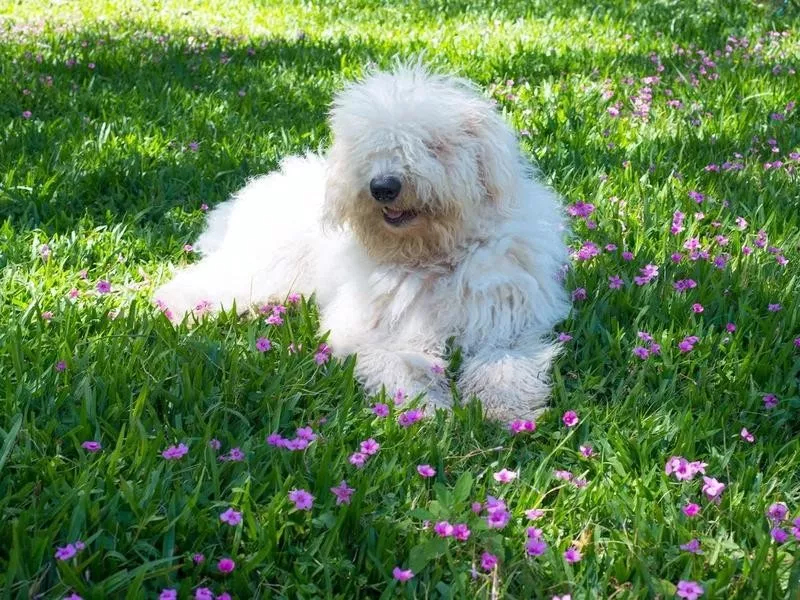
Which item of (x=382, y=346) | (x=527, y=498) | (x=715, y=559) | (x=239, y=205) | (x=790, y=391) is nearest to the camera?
(x=715, y=559)

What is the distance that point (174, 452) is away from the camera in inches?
108

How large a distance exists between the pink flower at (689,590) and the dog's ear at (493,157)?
1.93 m

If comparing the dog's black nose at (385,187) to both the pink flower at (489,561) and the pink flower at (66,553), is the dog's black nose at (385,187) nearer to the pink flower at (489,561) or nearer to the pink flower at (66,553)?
the pink flower at (489,561)

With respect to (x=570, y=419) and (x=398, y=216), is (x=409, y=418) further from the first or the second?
(x=398, y=216)

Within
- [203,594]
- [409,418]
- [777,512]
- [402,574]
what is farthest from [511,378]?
[203,594]

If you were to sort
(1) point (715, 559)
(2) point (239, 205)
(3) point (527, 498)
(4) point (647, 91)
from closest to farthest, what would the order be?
(1) point (715, 559), (3) point (527, 498), (2) point (239, 205), (4) point (647, 91)

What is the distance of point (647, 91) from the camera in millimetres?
6676

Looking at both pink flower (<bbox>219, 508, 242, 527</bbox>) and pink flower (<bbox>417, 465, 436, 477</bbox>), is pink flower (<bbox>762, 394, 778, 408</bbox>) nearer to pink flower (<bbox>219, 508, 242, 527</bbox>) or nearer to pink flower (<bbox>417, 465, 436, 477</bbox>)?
pink flower (<bbox>417, 465, 436, 477</bbox>)

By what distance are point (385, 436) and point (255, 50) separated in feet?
19.6

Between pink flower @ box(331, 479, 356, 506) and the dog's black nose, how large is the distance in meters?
1.33

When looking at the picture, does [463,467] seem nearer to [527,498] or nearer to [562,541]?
[527,498]

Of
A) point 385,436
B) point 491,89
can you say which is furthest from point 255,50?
point 385,436

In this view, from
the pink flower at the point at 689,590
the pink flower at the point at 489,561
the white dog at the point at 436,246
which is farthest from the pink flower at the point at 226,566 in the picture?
the white dog at the point at 436,246

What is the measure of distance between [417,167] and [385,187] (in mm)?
141
